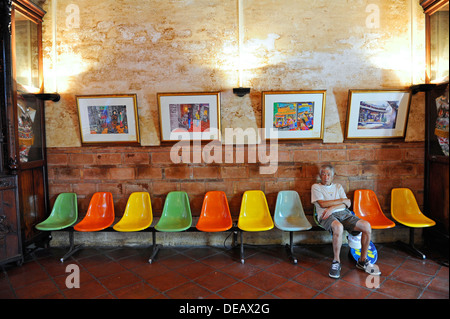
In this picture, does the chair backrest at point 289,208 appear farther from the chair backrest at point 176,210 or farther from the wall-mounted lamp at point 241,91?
the wall-mounted lamp at point 241,91

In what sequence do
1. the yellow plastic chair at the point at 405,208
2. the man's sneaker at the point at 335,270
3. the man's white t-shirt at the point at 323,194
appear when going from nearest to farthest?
the man's sneaker at the point at 335,270 → the man's white t-shirt at the point at 323,194 → the yellow plastic chair at the point at 405,208

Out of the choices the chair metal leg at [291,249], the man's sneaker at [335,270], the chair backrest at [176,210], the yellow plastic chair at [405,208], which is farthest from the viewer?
the chair backrest at [176,210]

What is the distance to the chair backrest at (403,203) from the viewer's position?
4.23 meters

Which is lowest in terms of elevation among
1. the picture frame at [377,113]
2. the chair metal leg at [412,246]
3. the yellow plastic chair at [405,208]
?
the chair metal leg at [412,246]

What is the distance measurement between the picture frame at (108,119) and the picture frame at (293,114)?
6.76ft

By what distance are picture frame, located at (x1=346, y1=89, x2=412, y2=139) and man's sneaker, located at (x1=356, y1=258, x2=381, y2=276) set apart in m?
1.84

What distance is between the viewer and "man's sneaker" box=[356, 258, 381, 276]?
11.1 ft

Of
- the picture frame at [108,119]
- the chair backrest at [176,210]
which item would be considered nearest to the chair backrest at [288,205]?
the chair backrest at [176,210]

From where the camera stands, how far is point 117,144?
444cm

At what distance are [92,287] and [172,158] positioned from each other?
204 cm

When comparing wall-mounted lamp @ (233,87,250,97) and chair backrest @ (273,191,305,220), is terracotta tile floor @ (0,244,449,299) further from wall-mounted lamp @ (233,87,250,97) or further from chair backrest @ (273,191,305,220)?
wall-mounted lamp @ (233,87,250,97)

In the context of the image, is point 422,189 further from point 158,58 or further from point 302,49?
point 158,58

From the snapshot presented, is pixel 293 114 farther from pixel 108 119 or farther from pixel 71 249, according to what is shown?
pixel 71 249

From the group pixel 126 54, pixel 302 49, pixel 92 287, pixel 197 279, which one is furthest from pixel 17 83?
pixel 302 49
